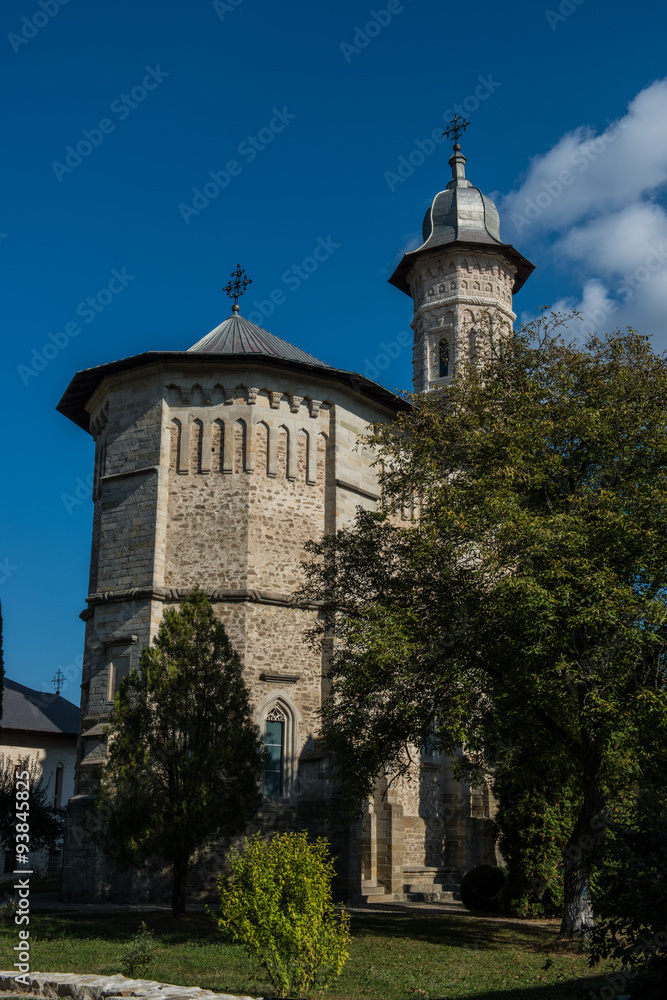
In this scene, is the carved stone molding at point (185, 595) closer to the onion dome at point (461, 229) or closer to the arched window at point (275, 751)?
the arched window at point (275, 751)

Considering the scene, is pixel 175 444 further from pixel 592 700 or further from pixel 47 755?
pixel 47 755

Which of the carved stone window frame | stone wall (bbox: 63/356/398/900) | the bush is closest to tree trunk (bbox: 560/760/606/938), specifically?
the bush

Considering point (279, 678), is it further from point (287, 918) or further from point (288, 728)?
point (287, 918)

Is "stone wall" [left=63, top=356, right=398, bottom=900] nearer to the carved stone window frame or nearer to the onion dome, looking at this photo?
the carved stone window frame

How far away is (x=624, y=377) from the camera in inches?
527

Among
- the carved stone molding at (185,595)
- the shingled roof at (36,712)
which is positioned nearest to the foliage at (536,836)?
the carved stone molding at (185,595)

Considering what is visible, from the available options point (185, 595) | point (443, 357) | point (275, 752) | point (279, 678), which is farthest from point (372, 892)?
point (443, 357)

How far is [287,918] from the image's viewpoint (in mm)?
8570

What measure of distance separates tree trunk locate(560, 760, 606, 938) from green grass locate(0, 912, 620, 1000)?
0.37 metres

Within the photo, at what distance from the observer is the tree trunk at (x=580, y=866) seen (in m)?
12.9

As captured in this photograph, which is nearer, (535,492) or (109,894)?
(535,492)

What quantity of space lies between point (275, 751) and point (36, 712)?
63.4 feet

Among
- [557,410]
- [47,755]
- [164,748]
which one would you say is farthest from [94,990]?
[47,755]

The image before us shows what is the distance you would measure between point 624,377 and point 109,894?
13.7m
